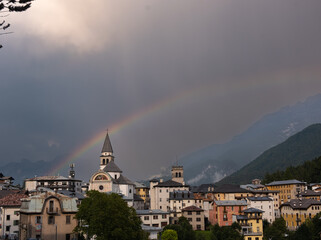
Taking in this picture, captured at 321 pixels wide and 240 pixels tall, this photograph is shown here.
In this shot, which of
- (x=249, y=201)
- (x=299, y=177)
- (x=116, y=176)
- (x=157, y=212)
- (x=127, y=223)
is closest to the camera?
(x=127, y=223)

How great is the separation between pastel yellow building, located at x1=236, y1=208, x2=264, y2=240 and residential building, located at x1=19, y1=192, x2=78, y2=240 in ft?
165

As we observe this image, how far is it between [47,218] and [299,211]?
81.5 metres

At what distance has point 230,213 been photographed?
338 feet

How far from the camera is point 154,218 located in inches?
3875

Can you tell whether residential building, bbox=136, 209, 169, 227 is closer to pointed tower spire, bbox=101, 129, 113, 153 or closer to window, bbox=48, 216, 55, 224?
window, bbox=48, 216, 55, 224

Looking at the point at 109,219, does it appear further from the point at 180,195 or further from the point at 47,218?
the point at 180,195

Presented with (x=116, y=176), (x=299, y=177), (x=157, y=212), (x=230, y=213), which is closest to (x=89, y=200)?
(x=157, y=212)

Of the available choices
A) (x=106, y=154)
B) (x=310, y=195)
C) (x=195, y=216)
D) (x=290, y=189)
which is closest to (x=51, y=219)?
(x=195, y=216)

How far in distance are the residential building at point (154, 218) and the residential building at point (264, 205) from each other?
2662 centimetres

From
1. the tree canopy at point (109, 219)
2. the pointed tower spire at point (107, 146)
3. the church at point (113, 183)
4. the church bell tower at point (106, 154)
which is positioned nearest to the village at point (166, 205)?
the church at point (113, 183)

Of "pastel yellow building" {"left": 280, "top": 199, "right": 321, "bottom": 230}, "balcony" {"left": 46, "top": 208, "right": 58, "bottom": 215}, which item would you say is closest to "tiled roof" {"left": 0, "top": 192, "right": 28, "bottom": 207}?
"balcony" {"left": 46, "top": 208, "right": 58, "bottom": 215}

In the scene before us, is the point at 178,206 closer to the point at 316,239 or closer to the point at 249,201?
the point at 249,201

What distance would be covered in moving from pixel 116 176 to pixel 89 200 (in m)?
73.1

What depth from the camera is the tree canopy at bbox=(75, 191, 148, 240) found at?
52125 mm
